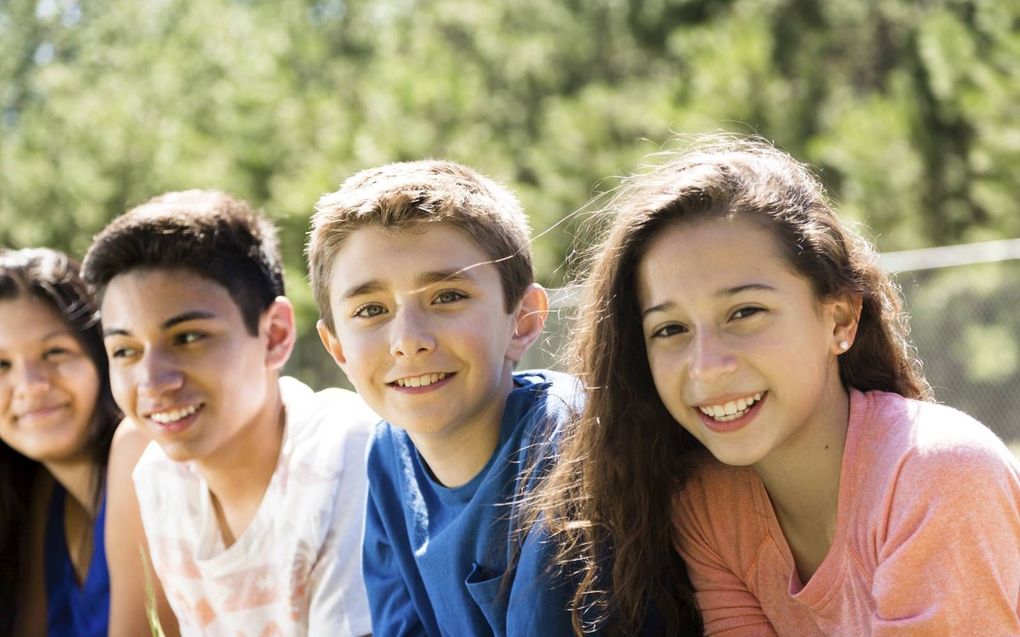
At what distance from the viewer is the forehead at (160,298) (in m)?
2.95

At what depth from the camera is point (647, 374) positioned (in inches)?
95.9

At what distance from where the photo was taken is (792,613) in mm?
2328

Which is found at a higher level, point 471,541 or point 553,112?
point 553,112

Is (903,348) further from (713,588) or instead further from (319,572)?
(319,572)

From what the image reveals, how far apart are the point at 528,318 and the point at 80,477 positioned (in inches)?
65.4

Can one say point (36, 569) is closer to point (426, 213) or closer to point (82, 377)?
point (82, 377)

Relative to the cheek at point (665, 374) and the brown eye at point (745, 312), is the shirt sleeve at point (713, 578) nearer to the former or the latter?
the cheek at point (665, 374)

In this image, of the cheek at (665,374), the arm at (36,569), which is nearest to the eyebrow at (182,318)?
the arm at (36,569)

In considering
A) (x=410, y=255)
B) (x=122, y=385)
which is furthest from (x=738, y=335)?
(x=122, y=385)

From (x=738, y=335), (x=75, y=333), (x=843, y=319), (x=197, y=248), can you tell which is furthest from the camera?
(x=75, y=333)

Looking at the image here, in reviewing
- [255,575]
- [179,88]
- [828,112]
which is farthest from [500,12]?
[255,575]

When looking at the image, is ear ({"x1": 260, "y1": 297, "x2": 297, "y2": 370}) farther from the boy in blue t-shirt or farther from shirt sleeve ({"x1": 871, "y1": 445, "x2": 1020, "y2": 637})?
shirt sleeve ({"x1": 871, "y1": 445, "x2": 1020, "y2": 637})

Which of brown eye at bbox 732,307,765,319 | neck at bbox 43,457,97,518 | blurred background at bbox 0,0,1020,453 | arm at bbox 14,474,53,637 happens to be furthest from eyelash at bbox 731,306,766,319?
blurred background at bbox 0,0,1020,453

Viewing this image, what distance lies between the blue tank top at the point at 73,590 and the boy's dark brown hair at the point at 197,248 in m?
0.84
